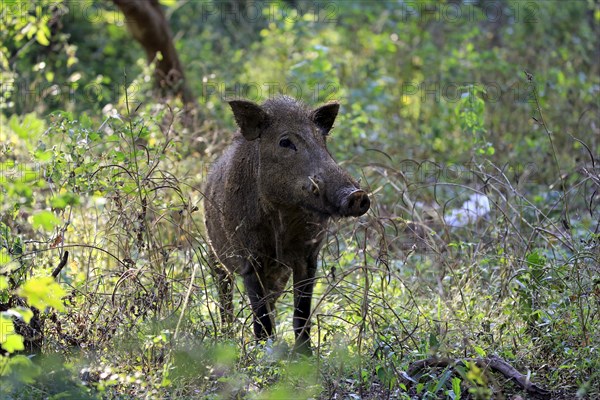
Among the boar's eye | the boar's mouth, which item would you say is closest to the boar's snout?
the boar's mouth

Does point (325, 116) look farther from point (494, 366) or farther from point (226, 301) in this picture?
point (494, 366)

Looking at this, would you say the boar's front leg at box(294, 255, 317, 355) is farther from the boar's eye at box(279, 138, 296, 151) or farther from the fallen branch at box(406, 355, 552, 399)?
the fallen branch at box(406, 355, 552, 399)

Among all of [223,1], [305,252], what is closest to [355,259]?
[305,252]

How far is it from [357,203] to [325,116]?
123cm

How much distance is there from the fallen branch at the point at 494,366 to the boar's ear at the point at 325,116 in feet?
6.12

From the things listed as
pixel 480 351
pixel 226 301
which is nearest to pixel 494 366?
pixel 480 351

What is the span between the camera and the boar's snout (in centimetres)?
516

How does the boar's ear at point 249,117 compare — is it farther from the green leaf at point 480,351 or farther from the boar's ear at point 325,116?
the green leaf at point 480,351

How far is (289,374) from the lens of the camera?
4.80 m

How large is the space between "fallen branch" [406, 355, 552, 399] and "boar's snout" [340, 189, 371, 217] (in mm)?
906

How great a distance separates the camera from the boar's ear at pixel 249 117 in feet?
19.5

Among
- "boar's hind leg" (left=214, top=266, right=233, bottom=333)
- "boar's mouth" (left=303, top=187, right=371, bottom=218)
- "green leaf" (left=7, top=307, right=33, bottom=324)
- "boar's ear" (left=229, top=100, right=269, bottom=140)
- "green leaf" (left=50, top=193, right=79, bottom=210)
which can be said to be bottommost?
"boar's hind leg" (left=214, top=266, right=233, bottom=333)

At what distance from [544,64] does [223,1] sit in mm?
6503

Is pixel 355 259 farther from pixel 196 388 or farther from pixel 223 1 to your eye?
pixel 223 1
